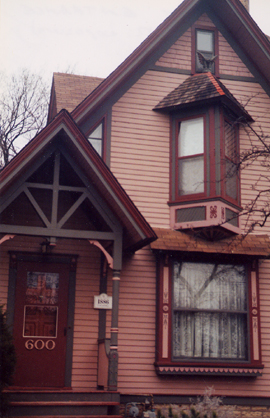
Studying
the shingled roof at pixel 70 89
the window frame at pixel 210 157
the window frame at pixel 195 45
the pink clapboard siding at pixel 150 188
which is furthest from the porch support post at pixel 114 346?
the window frame at pixel 195 45

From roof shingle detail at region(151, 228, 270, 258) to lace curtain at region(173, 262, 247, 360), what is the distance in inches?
16.4

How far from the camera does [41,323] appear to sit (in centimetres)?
1119

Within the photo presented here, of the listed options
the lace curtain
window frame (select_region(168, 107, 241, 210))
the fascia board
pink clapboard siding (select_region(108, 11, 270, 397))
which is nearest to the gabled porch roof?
the fascia board

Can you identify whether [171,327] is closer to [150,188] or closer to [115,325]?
[115,325]

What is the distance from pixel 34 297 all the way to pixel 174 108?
4.95 meters

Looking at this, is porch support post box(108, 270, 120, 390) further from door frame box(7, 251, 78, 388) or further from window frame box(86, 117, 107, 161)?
window frame box(86, 117, 107, 161)

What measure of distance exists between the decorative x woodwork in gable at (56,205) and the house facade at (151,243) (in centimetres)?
3

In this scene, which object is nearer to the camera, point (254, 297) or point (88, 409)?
point (88, 409)

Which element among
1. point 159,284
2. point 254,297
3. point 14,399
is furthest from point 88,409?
point 254,297

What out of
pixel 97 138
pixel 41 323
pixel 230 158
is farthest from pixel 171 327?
pixel 97 138

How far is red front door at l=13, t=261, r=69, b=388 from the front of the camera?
35.7ft

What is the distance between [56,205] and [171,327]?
3.51 metres

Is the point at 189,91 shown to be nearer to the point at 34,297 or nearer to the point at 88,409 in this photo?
the point at 34,297

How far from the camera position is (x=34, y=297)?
37.0ft
